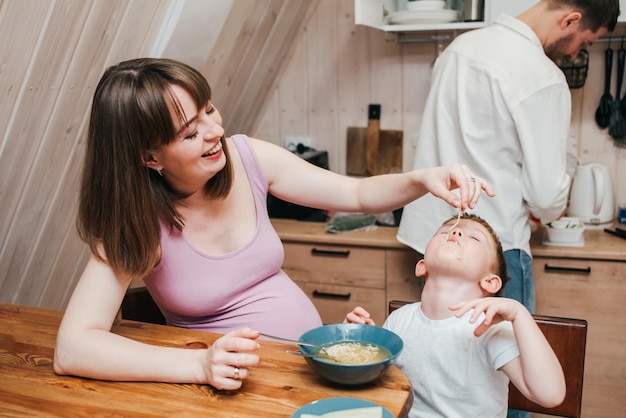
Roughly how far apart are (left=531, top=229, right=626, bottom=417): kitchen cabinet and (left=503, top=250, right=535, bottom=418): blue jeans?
273mm

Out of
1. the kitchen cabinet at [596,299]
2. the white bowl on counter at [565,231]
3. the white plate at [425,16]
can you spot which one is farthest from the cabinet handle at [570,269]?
the white plate at [425,16]

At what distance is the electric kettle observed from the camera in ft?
9.20

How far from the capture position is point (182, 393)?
1.22 metres

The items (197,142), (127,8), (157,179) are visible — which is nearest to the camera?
(197,142)

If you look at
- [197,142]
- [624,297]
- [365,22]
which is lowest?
[624,297]

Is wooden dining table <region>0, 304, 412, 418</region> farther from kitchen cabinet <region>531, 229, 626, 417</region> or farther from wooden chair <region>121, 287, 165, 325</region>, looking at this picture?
kitchen cabinet <region>531, 229, 626, 417</region>

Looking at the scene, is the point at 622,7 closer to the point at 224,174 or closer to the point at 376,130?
the point at 376,130

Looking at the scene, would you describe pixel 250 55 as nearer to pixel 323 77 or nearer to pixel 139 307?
pixel 323 77

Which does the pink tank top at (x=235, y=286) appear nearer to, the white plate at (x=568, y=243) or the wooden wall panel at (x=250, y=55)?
the wooden wall panel at (x=250, y=55)

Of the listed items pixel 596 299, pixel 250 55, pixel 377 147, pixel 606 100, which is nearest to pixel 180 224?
pixel 250 55

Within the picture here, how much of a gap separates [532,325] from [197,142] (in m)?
0.75

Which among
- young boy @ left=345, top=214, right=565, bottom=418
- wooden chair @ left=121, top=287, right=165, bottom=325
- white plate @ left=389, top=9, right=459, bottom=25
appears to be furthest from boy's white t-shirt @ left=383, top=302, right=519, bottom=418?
white plate @ left=389, top=9, right=459, bottom=25

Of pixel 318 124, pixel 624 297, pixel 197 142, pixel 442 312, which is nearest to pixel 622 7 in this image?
pixel 624 297

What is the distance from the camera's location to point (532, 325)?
1.22 m
